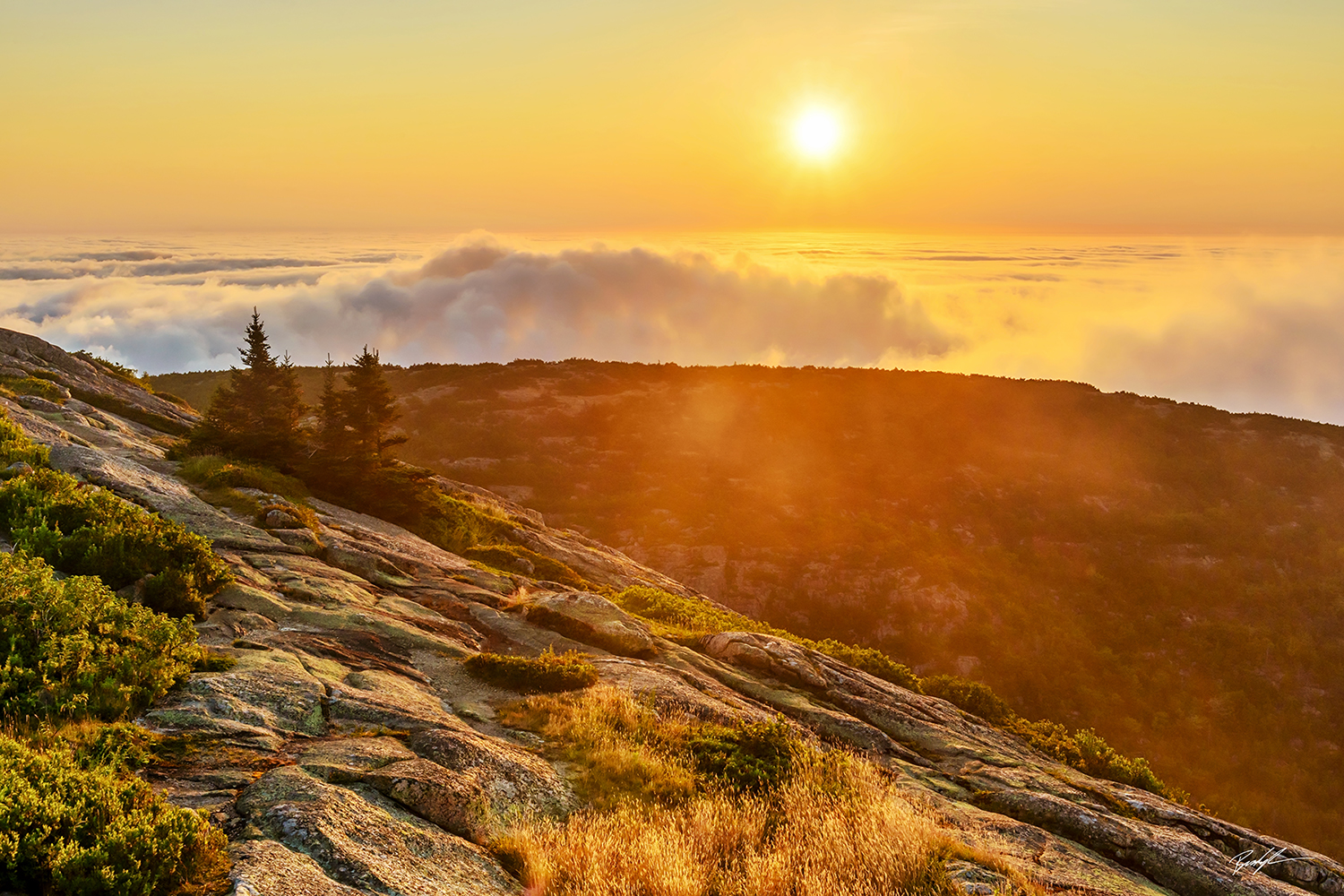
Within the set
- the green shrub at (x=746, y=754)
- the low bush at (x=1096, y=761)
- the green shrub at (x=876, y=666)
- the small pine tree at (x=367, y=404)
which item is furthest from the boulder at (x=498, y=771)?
the small pine tree at (x=367, y=404)

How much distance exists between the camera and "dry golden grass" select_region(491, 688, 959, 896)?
8.06 metres

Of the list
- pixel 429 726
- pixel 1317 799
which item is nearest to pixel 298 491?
pixel 429 726

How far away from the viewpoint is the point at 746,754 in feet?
38.6

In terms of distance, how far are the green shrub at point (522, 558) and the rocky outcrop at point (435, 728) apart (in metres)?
2.74

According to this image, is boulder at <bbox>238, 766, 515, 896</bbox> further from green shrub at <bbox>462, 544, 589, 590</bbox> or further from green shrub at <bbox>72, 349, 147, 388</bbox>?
green shrub at <bbox>72, 349, 147, 388</bbox>

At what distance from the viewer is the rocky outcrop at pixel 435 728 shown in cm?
774

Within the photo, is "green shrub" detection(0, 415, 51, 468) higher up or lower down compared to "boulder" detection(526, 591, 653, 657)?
higher up

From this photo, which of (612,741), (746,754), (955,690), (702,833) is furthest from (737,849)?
(955,690)

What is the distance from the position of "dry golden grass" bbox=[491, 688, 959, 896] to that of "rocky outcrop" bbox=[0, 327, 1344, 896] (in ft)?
1.88

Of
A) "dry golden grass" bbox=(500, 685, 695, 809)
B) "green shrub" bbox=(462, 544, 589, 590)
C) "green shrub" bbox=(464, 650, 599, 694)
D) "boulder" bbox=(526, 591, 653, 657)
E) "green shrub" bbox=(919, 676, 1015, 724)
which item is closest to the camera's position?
"dry golden grass" bbox=(500, 685, 695, 809)

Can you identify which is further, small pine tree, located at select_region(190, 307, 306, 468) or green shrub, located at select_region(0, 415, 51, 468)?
small pine tree, located at select_region(190, 307, 306, 468)

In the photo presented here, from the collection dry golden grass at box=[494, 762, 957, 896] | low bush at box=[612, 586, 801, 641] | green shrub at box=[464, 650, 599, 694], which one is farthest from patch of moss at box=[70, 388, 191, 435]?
dry golden grass at box=[494, 762, 957, 896]

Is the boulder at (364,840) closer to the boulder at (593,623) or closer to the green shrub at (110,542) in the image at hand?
the green shrub at (110,542)

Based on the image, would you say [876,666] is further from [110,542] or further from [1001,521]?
[1001,521]
